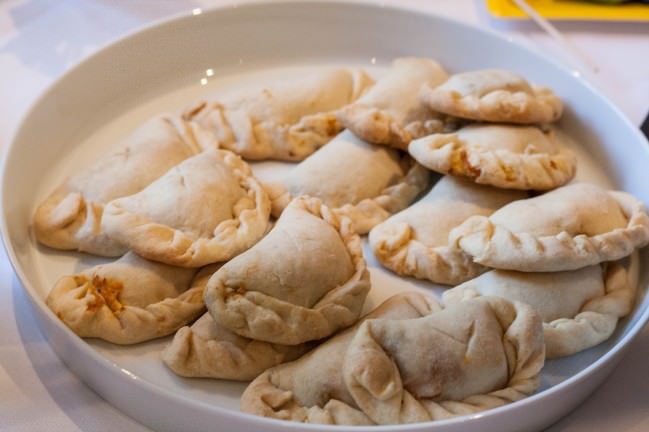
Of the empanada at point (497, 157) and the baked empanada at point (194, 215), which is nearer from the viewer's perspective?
the baked empanada at point (194, 215)

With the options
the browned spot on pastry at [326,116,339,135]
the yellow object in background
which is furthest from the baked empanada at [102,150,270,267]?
the yellow object in background

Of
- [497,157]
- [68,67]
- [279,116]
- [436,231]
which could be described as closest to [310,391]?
[436,231]

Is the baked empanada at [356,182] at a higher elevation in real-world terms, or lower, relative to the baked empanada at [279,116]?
lower

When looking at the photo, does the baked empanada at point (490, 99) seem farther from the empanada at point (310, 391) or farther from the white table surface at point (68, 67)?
the empanada at point (310, 391)

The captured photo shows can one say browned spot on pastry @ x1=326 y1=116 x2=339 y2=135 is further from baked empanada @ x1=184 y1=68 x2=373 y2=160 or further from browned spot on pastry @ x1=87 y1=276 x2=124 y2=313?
browned spot on pastry @ x1=87 y1=276 x2=124 y2=313

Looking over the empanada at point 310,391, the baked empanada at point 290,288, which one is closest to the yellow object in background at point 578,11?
the baked empanada at point 290,288

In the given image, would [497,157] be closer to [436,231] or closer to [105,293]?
[436,231]
